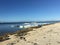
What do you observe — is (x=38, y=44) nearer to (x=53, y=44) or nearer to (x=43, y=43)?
(x=43, y=43)

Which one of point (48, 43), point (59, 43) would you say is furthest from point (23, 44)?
point (59, 43)

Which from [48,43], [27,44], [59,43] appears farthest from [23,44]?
[59,43]

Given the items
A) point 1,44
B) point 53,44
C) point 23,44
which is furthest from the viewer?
point 1,44

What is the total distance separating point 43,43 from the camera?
29.1 ft

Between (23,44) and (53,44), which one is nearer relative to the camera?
(53,44)

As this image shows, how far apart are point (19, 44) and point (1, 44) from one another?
1565 mm

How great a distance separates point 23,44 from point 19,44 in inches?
11.2

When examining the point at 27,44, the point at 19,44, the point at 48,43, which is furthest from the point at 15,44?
the point at 48,43

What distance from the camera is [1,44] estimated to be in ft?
32.2

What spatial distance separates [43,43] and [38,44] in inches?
15.3

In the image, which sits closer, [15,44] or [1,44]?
[15,44]

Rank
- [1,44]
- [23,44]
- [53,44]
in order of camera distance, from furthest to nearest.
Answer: [1,44]
[23,44]
[53,44]

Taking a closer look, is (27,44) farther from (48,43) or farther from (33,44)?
(48,43)

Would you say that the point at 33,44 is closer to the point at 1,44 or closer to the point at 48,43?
the point at 48,43
